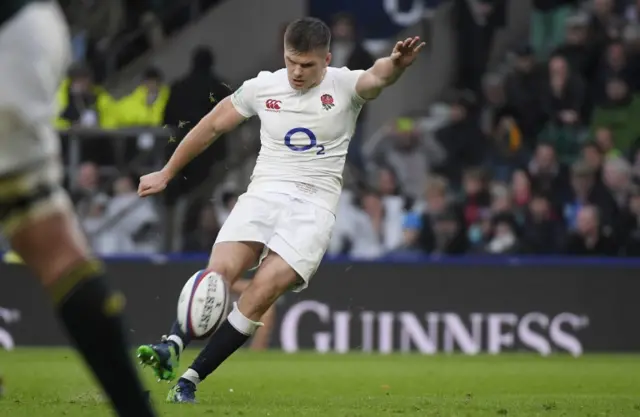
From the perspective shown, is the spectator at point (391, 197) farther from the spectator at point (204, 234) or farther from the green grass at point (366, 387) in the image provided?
the green grass at point (366, 387)

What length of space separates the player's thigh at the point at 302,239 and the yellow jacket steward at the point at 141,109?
8.83 meters

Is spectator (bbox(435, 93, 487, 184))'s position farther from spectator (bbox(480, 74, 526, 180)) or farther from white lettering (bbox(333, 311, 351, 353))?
white lettering (bbox(333, 311, 351, 353))

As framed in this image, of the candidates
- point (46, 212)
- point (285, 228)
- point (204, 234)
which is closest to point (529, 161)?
point (204, 234)

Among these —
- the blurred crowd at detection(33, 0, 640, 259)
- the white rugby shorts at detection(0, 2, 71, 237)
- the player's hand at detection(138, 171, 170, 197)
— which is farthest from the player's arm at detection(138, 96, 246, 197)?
the blurred crowd at detection(33, 0, 640, 259)

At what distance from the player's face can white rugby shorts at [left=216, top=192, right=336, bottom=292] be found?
0.73 meters

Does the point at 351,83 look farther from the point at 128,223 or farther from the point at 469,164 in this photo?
the point at 469,164

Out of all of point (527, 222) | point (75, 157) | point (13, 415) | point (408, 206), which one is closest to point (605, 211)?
point (527, 222)

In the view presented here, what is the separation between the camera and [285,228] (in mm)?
8836

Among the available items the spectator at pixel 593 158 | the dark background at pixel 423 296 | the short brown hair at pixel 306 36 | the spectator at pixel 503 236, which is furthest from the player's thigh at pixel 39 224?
the spectator at pixel 593 158

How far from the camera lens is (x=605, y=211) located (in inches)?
687

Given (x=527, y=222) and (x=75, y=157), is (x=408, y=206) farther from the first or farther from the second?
(x=75, y=157)

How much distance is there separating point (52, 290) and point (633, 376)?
8296 millimetres

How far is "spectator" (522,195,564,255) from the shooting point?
56.5 ft

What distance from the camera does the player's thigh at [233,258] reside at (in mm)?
8625
